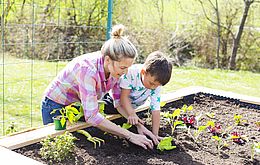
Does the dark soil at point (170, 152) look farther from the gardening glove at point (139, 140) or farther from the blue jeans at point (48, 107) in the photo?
the blue jeans at point (48, 107)

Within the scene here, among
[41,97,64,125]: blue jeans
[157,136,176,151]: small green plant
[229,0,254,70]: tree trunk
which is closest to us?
A: [157,136,176,151]: small green plant

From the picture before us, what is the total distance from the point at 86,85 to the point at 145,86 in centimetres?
41

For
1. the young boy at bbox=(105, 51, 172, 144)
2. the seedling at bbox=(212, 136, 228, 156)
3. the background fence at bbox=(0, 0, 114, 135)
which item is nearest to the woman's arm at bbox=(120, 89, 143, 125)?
the young boy at bbox=(105, 51, 172, 144)

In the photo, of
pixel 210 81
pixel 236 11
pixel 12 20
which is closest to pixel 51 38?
pixel 12 20

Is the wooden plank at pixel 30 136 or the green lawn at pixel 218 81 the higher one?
the wooden plank at pixel 30 136

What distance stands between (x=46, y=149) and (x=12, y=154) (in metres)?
0.19

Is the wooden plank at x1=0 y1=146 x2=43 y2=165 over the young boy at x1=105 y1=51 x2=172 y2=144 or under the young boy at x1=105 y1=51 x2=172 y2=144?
under

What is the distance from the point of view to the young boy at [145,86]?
85.4 inches

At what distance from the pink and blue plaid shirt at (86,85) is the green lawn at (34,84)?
145 cm

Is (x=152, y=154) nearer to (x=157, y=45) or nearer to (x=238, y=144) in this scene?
(x=238, y=144)

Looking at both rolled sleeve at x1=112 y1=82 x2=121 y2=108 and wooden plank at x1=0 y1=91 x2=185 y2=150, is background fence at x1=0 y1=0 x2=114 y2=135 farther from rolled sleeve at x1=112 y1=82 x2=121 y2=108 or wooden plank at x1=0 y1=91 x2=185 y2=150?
wooden plank at x1=0 y1=91 x2=185 y2=150

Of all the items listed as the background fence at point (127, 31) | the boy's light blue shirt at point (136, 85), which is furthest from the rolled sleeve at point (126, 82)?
the background fence at point (127, 31)

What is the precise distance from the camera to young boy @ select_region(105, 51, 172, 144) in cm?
217

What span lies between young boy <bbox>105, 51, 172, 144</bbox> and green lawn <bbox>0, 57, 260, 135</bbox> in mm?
1594
